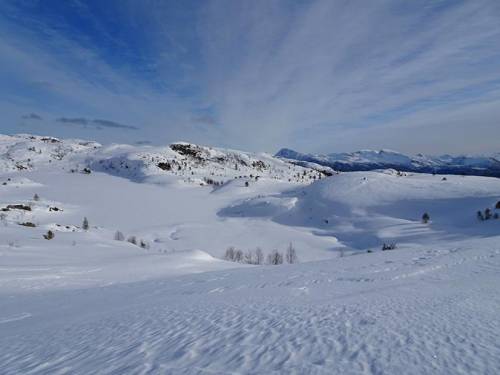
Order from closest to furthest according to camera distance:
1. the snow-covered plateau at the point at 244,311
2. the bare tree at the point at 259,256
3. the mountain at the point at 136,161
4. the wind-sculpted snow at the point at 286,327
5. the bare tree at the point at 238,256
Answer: the wind-sculpted snow at the point at 286,327 → the snow-covered plateau at the point at 244,311 → the bare tree at the point at 238,256 → the bare tree at the point at 259,256 → the mountain at the point at 136,161

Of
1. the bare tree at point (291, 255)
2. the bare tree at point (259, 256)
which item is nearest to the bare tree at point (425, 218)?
the bare tree at point (291, 255)

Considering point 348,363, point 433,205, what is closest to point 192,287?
point 348,363

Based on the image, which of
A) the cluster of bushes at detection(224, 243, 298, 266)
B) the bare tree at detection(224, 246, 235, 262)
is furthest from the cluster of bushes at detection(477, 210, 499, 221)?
the bare tree at detection(224, 246, 235, 262)

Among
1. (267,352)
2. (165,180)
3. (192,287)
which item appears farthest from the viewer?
(165,180)

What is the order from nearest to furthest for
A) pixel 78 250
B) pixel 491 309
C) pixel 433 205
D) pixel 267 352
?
1. pixel 267 352
2. pixel 491 309
3. pixel 78 250
4. pixel 433 205

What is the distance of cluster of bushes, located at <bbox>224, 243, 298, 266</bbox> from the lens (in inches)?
1402

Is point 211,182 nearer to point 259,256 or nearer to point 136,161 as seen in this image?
point 136,161

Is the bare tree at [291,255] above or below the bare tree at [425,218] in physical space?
below

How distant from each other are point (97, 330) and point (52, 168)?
117297 millimetres

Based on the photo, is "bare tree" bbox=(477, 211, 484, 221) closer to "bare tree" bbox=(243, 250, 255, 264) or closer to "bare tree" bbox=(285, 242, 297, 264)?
"bare tree" bbox=(285, 242, 297, 264)

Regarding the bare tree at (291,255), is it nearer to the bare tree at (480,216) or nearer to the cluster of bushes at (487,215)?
the bare tree at (480,216)

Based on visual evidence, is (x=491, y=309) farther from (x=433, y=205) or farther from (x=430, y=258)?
(x=433, y=205)

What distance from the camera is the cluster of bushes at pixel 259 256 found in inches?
1402

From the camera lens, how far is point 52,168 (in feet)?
348
